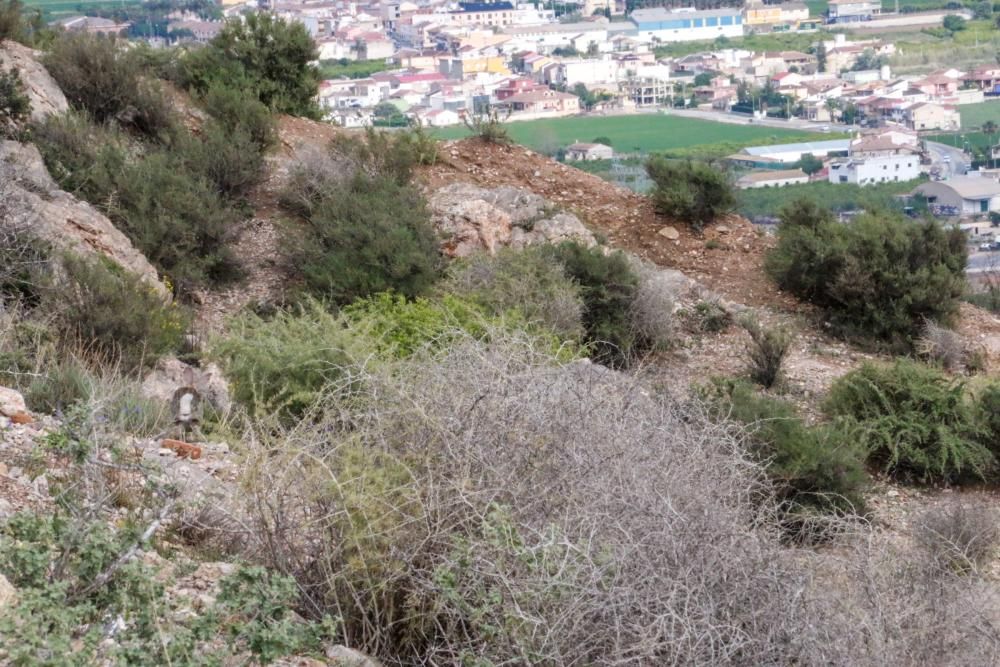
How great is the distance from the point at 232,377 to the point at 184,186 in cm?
508

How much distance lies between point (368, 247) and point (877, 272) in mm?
5311

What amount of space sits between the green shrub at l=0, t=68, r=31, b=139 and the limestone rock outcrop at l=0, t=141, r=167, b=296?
69 centimetres

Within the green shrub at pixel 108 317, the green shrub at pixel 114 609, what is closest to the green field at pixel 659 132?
the green shrub at pixel 108 317

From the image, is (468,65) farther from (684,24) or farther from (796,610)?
(796,610)

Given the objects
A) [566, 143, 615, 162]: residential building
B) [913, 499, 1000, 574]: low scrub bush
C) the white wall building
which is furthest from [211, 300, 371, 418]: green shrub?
the white wall building

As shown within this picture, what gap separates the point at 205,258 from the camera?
1205 cm

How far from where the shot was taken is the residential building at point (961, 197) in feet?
68.8

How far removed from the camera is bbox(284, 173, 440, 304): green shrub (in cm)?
1161

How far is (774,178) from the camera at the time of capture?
24953 mm

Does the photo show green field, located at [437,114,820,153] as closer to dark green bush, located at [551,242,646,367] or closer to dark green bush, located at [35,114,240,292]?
dark green bush, located at [551,242,646,367]

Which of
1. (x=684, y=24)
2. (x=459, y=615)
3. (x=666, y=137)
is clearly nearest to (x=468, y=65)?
(x=666, y=137)

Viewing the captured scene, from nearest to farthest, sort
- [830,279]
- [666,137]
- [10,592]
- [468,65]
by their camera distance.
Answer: [10,592] → [830,279] → [666,137] → [468,65]

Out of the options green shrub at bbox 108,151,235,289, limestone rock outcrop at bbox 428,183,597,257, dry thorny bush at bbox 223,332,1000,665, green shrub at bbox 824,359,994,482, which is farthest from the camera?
limestone rock outcrop at bbox 428,183,597,257

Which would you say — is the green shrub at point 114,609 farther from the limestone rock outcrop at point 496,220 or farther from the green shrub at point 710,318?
the green shrub at point 710,318
